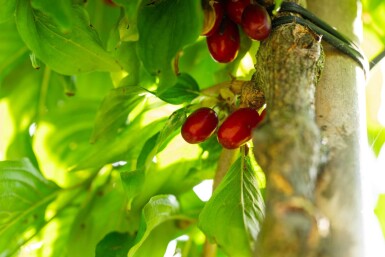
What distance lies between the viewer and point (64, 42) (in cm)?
88

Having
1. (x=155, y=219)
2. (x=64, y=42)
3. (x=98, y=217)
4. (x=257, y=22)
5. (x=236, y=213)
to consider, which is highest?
(x=257, y=22)

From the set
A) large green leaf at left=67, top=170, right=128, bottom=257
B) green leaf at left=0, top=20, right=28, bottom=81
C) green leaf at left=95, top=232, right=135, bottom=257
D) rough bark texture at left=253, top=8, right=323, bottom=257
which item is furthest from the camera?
green leaf at left=0, top=20, right=28, bottom=81

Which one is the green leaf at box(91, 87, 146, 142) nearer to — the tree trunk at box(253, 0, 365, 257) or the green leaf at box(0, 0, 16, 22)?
the green leaf at box(0, 0, 16, 22)

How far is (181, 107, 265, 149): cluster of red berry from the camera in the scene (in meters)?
0.77

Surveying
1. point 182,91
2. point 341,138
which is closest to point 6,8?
point 182,91

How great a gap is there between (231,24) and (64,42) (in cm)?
24

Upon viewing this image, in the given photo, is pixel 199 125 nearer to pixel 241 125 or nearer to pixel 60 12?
pixel 241 125

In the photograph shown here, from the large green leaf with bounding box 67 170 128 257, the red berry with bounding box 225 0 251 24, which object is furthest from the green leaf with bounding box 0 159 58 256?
the red berry with bounding box 225 0 251 24

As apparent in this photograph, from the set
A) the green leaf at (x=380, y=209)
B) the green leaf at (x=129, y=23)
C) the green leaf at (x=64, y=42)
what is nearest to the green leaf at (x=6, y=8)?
the green leaf at (x=64, y=42)

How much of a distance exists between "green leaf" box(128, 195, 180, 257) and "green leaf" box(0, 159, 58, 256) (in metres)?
→ 0.29

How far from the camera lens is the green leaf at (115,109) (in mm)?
968

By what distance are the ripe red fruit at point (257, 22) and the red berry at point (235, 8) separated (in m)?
0.04

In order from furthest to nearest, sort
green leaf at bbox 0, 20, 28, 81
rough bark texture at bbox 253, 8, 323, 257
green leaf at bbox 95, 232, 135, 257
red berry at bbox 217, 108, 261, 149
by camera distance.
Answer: green leaf at bbox 0, 20, 28, 81 < green leaf at bbox 95, 232, 135, 257 < red berry at bbox 217, 108, 261, 149 < rough bark texture at bbox 253, 8, 323, 257

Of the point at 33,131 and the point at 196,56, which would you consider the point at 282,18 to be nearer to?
the point at 196,56
